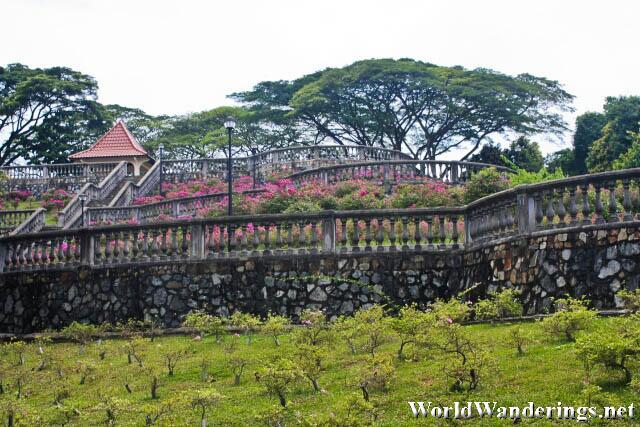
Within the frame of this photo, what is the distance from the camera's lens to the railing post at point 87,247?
17.9 metres

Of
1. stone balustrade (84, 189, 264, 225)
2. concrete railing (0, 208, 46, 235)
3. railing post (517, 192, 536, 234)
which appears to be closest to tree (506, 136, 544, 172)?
stone balustrade (84, 189, 264, 225)

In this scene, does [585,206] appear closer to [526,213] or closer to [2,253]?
[526,213]

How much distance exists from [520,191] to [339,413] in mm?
6060

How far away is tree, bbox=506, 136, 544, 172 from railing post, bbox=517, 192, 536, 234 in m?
30.3

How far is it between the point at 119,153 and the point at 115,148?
817 mm

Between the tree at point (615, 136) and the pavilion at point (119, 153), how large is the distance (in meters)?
20.5

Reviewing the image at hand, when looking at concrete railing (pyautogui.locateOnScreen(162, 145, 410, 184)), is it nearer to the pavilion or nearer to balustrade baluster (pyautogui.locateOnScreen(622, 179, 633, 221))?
the pavilion

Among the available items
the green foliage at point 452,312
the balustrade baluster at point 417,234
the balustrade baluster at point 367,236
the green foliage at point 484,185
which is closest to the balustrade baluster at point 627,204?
the green foliage at point 452,312

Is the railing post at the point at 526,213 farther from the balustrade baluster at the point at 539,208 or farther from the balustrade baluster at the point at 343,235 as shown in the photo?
the balustrade baluster at the point at 343,235

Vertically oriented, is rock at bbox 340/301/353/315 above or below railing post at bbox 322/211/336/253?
below

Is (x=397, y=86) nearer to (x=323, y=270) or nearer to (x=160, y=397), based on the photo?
(x=323, y=270)

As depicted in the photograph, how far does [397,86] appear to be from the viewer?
54844 millimetres

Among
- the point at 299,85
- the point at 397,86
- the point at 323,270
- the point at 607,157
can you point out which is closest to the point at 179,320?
the point at 323,270

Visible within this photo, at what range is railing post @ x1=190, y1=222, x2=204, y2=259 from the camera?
16917mm
